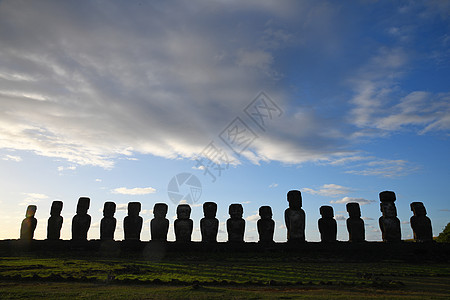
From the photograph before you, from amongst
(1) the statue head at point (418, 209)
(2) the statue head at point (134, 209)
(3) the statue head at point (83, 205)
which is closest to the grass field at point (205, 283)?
(2) the statue head at point (134, 209)

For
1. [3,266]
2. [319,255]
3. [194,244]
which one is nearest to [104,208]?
[194,244]

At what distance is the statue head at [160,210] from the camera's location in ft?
65.3

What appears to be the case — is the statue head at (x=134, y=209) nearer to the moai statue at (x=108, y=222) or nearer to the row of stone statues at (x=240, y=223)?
the row of stone statues at (x=240, y=223)

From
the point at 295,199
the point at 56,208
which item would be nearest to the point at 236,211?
the point at 295,199

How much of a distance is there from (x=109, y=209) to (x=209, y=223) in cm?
568

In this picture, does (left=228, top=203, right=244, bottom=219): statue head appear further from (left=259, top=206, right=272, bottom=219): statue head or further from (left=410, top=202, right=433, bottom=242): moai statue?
(left=410, top=202, right=433, bottom=242): moai statue

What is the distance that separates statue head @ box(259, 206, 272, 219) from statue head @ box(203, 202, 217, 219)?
2483mm

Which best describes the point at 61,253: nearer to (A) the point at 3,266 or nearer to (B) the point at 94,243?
(B) the point at 94,243

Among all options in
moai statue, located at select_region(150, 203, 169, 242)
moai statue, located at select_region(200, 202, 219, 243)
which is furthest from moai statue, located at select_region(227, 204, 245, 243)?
moai statue, located at select_region(150, 203, 169, 242)

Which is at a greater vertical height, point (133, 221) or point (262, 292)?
point (133, 221)

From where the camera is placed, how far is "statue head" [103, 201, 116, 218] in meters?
20.2

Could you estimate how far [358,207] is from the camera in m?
19.7

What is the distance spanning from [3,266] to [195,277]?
255 inches

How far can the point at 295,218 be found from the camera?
19.1 meters
